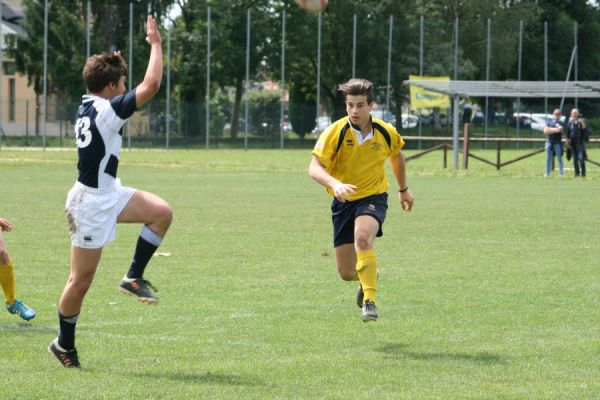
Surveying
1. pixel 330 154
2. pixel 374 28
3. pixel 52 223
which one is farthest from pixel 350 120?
pixel 374 28

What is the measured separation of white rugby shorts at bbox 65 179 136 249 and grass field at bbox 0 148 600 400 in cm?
82

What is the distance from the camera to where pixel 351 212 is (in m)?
9.65

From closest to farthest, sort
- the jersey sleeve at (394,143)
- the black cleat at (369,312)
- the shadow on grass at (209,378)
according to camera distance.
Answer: the shadow on grass at (209,378)
the black cleat at (369,312)
the jersey sleeve at (394,143)

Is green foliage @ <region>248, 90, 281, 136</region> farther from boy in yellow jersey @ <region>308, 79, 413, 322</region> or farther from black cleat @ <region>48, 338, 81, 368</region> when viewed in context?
black cleat @ <region>48, 338, 81, 368</region>

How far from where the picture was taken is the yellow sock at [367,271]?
29.3ft

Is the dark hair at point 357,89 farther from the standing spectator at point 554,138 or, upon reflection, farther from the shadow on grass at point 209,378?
the standing spectator at point 554,138

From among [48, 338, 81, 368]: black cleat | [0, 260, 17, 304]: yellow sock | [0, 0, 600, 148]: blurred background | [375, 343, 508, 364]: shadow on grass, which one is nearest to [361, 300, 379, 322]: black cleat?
[375, 343, 508, 364]: shadow on grass

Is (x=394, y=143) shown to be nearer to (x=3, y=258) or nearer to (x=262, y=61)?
(x=3, y=258)

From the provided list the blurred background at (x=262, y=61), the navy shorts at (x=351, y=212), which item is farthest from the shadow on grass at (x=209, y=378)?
the blurred background at (x=262, y=61)

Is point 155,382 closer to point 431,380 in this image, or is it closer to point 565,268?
point 431,380

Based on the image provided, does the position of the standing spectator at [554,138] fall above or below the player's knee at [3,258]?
above

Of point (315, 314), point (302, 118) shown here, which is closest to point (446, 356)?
point (315, 314)

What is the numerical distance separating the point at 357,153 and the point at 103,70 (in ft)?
8.77

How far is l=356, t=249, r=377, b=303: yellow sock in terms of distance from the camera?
892cm
